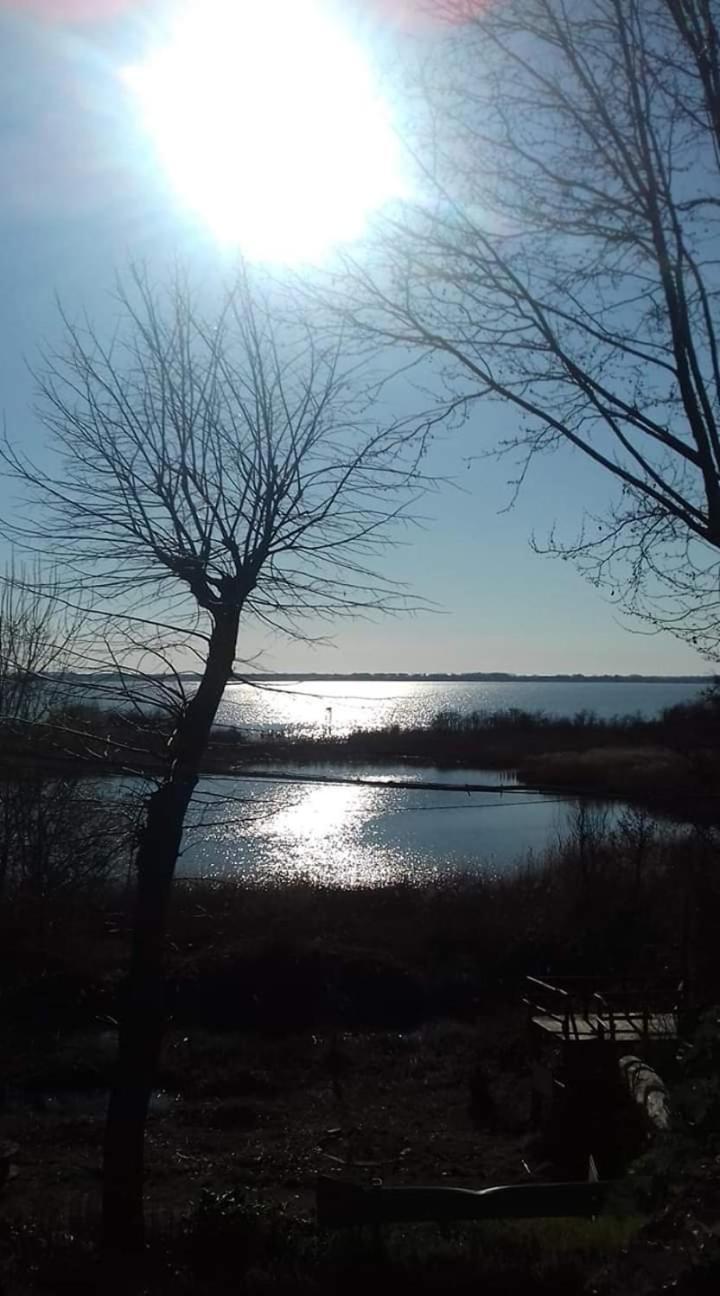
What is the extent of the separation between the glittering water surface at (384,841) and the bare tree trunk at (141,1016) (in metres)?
24.4

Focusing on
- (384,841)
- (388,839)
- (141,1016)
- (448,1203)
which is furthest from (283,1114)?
(388,839)

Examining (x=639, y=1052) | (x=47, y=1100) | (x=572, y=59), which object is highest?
(x=572, y=59)

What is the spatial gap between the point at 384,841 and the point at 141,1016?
127 ft

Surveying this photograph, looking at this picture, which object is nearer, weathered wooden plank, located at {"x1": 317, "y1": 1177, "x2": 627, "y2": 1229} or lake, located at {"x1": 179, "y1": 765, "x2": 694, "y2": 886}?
weathered wooden plank, located at {"x1": 317, "y1": 1177, "x2": 627, "y2": 1229}

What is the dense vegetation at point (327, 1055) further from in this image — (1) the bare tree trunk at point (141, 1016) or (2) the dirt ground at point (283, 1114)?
(1) the bare tree trunk at point (141, 1016)

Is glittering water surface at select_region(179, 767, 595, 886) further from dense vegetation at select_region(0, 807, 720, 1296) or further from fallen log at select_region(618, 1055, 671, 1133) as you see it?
fallen log at select_region(618, 1055, 671, 1133)

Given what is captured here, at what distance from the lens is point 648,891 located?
117ft

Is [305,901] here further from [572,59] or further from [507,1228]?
[572,59]

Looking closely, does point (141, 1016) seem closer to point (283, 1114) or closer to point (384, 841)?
point (283, 1114)

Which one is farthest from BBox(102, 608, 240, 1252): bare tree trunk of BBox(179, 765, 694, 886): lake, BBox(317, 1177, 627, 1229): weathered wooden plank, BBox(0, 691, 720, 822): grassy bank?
BBox(179, 765, 694, 886): lake

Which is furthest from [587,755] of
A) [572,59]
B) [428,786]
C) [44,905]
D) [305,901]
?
[572,59]

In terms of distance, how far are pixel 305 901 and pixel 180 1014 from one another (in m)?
5.92

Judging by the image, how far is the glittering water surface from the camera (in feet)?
128

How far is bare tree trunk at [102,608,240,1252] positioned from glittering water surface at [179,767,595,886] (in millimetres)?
→ 24368
